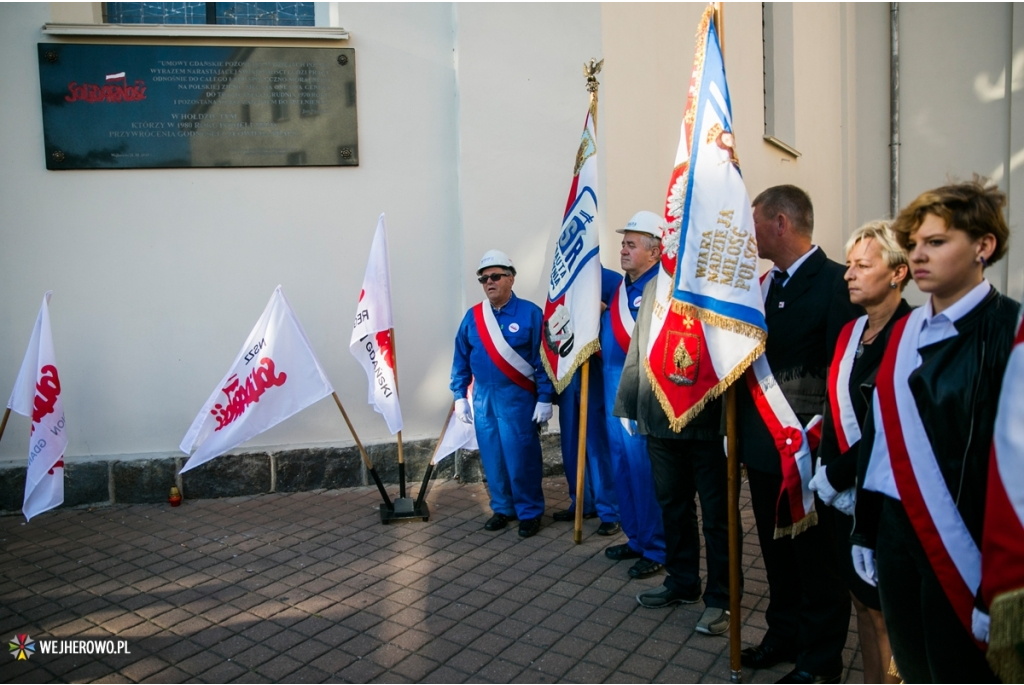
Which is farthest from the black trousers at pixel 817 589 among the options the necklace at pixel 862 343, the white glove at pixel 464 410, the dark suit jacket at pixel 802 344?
the white glove at pixel 464 410

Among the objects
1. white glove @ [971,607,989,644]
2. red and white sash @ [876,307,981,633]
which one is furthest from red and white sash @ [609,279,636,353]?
white glove @ [971,607,989,644]

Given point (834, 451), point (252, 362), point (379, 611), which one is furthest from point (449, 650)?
point (252, 362)

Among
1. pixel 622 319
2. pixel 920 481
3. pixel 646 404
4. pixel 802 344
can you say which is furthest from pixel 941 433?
pixel 622 319

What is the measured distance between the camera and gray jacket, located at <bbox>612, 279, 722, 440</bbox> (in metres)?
3.49

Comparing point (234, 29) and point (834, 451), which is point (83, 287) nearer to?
point (234, 29)

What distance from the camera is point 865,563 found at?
2305 millimetres

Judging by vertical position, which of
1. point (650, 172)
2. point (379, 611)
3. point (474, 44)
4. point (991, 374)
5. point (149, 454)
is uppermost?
point (474, 44)

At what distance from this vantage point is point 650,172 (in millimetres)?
6160

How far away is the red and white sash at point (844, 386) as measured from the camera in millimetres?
2492

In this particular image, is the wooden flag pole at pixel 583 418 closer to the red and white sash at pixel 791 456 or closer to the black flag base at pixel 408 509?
the black flag base at pixel 408 509

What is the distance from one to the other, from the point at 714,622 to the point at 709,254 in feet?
5.49

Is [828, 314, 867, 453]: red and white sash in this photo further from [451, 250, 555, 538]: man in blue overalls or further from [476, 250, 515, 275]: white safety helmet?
[476, 250, 515, 275]: white safety helmet

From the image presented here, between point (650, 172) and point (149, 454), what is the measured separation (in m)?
4.40

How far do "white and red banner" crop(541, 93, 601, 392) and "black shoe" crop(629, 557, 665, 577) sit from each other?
1128 mm
